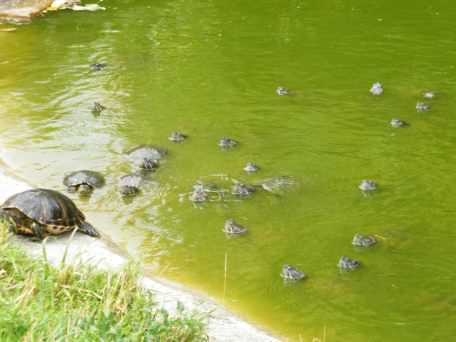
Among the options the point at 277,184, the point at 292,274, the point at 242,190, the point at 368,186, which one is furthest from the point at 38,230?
the point at 368,186

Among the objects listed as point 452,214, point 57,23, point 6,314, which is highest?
point 6,314

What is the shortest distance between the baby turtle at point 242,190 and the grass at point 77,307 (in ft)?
13.3

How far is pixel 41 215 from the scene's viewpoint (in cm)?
1048

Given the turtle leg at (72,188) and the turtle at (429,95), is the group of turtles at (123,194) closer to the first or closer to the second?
the turtle leg at (72,188)

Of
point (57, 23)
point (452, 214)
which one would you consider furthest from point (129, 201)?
point (57, 23)

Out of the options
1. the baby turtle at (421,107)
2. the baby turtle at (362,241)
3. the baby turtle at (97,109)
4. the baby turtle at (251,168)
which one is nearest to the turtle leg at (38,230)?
the baby turtle at (251,168)

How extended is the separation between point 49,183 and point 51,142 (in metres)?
1.58

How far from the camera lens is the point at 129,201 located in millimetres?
Answer: 11922

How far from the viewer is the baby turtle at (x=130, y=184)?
39.6ft

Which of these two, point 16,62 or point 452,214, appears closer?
point 452,214

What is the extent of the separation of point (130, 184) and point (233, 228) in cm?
204

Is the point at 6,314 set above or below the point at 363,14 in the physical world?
above

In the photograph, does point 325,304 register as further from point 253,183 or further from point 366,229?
point 253,183

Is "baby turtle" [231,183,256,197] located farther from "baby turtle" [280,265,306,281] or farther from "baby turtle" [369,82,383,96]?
"baby turtle" [369,82,383,96]
